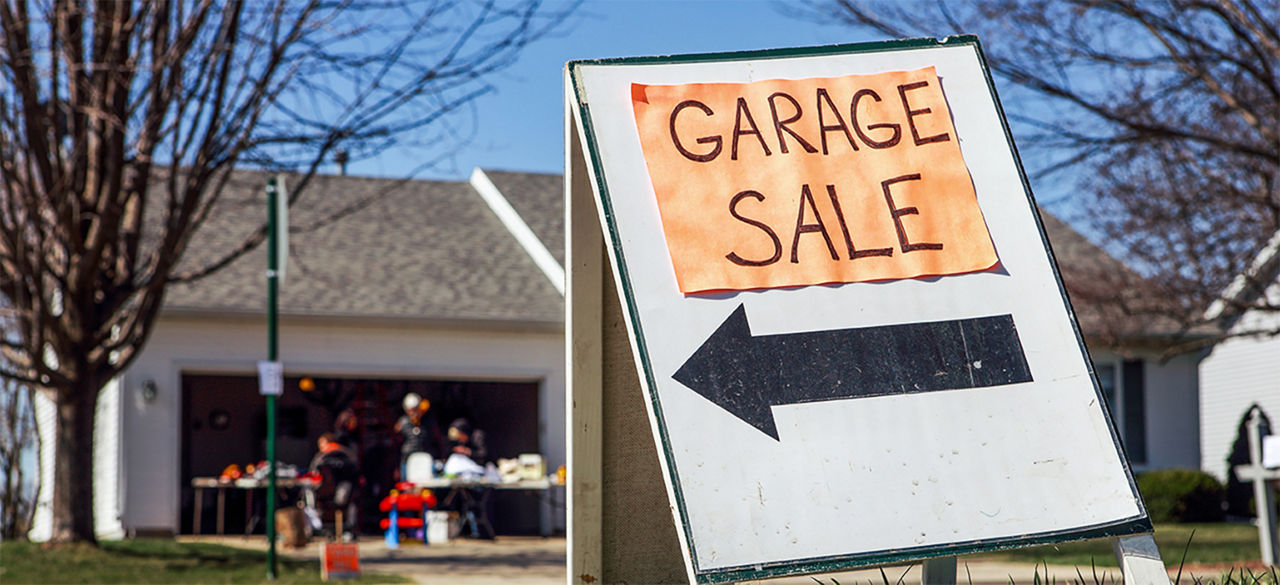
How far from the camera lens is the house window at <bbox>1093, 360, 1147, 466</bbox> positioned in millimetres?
22234

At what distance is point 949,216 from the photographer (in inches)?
154

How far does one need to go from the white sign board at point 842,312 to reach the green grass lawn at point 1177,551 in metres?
6.46

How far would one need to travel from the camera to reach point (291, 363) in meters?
18.0

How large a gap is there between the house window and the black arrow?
19746 mm

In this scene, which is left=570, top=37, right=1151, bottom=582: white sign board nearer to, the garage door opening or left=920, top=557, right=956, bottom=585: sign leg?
left=920, top=557, right=956, bottom=585: sign leg

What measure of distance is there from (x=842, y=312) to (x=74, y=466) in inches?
418

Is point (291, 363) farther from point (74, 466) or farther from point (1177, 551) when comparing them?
point (1177, 551)

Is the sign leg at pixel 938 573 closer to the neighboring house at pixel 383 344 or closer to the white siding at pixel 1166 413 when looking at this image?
the neighboring house at pixel 383 344

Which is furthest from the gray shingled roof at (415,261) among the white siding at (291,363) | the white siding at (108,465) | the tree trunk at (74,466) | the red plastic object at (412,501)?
the tree trunk at (74,466)

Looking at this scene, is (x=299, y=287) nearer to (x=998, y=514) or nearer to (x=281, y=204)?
(x=281, y=204)

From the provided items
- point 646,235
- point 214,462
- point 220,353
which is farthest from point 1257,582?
point 214,462

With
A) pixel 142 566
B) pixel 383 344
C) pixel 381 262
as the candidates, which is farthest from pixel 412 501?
pixel 142 566

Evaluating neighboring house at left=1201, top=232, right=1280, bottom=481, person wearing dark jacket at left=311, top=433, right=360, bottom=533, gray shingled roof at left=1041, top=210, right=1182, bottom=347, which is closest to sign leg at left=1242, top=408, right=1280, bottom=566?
gray shingled roof at left=1041, top=210, right=1182, bottom=347

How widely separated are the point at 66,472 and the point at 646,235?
10339 millimetres
